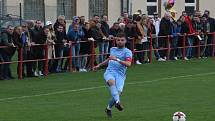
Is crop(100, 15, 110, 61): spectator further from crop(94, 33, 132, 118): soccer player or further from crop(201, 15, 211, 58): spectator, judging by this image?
crop(94, 33, 132, 118): soccer player

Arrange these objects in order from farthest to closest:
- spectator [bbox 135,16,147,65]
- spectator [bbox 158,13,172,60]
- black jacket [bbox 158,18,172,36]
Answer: black jacket [bbox 158,18,172,36]
spectator [bbox 158,13,172,60]
spectator [bbox 135,16,147,65]

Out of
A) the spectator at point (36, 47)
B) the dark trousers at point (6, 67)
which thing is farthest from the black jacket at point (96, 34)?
the dark trousers at point (6, 67)

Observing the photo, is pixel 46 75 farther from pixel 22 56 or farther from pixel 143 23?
pixel 143 23

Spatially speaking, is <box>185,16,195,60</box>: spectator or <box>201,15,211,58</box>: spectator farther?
<box>201,15,211,58</box>: spectator

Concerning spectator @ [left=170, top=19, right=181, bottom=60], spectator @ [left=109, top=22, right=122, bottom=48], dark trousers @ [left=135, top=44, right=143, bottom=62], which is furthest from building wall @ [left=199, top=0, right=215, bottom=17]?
spectator @ [left=109, top=22, right=122, bottom=48]

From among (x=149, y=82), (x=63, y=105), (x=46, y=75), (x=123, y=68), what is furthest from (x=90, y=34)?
(x=123, y=68)

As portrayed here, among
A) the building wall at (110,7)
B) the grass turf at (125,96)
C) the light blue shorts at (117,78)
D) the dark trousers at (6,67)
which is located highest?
the building wall at (110,7)

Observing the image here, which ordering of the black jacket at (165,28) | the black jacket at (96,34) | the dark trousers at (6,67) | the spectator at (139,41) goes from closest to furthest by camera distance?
the dark trousers at (6,67) < the black jacket at (96,34) < the spectator at (139,41) < the black jacket at (165,28)

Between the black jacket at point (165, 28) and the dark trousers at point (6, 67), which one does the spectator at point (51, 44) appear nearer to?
the dark trousers at point (6, 67)

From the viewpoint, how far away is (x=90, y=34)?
27.2m

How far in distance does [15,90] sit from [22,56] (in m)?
3.78

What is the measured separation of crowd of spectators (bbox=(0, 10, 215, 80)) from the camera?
24344 mm

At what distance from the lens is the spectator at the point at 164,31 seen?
100 feet

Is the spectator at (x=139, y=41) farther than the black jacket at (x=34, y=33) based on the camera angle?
Yes
